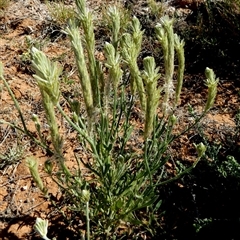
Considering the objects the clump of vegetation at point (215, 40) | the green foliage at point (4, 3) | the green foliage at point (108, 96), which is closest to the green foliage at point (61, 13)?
the green foliage at point (4, 3)

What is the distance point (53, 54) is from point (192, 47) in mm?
1107

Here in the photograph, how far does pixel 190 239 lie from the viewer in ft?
6.64

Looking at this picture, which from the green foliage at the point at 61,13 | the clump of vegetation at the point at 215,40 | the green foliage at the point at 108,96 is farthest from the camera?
the green foliage at the point at 61,13

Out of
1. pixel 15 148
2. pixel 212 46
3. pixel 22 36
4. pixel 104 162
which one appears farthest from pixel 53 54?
pixel 104 162

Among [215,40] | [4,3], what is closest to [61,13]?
[4,3]

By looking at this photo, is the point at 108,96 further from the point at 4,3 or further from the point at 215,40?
the point at 4,3

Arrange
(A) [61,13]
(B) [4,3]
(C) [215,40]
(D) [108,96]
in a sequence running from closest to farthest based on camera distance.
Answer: (D) [108,96], (C) [215,40], (A) [61,13], (B) [4,3]

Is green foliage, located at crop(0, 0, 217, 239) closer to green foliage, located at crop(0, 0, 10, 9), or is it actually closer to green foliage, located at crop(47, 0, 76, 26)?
green foliage, located at crop(47, 0, 76, 26)

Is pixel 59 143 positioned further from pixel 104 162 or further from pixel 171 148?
pixel 171 148

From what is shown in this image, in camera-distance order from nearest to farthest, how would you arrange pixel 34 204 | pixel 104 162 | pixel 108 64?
pixel 108 64
pixel 104 162
pixel 34 204

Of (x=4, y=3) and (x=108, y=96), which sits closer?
(x=108, y=96)

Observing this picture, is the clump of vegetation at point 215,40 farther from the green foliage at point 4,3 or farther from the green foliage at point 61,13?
the green foliage at point 4,3

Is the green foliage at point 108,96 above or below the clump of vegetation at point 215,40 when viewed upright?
above

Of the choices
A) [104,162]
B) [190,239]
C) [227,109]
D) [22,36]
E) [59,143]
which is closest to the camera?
[59,143]
